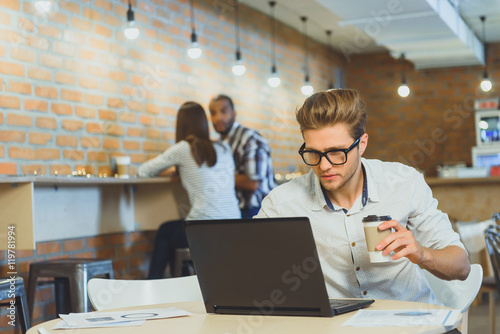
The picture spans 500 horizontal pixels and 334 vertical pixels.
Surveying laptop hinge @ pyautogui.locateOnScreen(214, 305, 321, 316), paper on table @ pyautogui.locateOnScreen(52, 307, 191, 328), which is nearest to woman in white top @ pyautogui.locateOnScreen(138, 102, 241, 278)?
paper on table @ pyautogui.locateOnScreen(52, 307, 191, 328)

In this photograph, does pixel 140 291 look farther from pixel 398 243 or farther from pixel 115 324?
pixel 398 243

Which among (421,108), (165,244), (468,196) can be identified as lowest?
(165,244)

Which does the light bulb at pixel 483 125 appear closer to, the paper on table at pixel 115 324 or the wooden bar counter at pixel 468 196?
the wooden bar counter at pixel 468 196

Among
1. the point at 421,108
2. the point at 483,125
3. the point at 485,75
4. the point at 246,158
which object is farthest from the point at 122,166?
the point at 421,108

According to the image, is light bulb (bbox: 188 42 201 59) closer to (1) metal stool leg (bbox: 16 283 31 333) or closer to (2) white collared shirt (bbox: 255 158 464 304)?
(1) metal stool leg (bbox: 16 283 31 333)

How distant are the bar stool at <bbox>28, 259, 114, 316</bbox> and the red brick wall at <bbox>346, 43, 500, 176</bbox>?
21.3 ft

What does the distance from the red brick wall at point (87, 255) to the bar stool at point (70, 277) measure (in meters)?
0.27

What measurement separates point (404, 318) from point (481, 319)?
3734 millimetres

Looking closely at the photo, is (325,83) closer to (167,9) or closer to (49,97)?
(167,9)

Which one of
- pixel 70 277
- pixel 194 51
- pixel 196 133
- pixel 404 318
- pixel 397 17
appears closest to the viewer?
pixel 404 318

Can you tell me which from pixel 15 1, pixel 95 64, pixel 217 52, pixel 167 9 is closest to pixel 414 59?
pixel 217 52

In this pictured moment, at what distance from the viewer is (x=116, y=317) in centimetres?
165

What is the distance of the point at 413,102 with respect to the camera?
904 centimetres

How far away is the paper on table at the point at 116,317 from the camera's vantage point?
155cm
